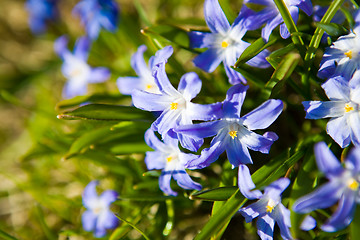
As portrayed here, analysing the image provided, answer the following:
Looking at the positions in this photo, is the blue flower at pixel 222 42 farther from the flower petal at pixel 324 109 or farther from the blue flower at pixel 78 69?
the blue flower at pixel 78 69

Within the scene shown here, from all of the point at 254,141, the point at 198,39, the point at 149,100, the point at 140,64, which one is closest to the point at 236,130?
the point at 254,141

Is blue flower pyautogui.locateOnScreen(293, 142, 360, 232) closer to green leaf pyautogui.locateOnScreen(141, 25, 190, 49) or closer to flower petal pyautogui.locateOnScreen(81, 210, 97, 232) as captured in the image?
green leaf pyautogui.locateOnScreen(141, 25, 190, 49)

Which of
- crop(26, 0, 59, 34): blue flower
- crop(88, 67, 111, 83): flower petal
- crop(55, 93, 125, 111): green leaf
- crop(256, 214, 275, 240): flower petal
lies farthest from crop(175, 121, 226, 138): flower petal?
crop(26, 0, 59, 34): blue flower

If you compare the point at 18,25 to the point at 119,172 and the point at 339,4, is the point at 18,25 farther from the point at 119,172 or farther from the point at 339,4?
the point at 339,4

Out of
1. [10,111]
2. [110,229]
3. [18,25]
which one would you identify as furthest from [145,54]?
[18,25]

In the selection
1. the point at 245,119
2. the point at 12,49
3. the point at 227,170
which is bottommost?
the point at 227,170

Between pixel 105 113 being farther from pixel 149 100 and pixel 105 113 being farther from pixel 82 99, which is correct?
pixel 82 99

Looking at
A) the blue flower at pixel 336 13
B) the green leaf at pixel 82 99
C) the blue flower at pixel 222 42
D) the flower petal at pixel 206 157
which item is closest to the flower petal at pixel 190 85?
the flower petal at pixel 206 157
